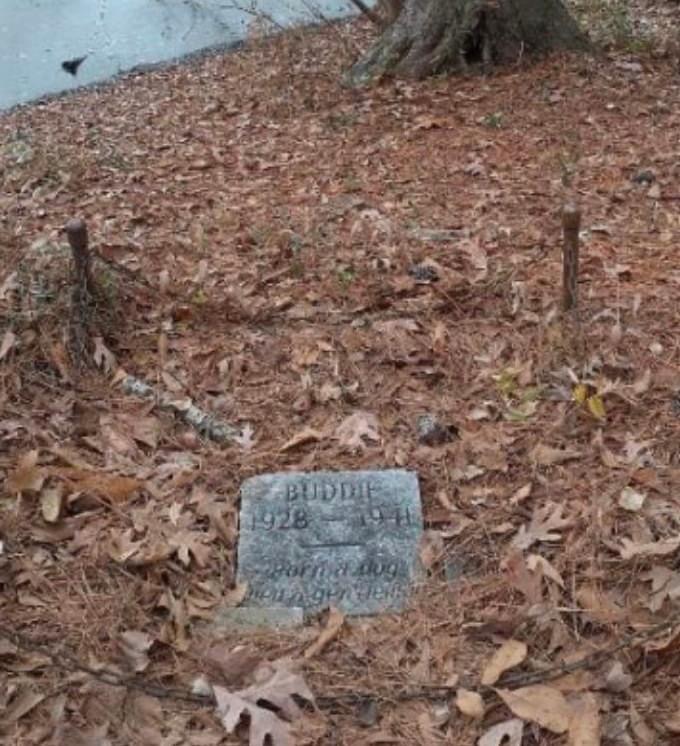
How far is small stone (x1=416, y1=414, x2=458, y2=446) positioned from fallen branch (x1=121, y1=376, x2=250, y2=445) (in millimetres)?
566

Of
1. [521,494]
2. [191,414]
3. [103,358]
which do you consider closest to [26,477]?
[191,414]

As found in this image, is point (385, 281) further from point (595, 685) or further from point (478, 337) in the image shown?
point (595, 685)

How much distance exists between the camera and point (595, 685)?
2.49m

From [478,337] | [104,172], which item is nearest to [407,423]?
[478,337]

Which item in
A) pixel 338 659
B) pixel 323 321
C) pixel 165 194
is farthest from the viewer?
pixel 165 194

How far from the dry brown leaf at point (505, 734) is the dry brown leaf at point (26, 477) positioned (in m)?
1.50

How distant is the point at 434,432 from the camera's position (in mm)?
3326

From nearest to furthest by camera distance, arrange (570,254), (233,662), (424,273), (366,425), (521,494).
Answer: (233,662)
(521,494)
(366,425)
(570,254)
(424,273)

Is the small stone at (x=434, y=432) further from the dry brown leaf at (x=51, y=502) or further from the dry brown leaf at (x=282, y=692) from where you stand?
the dry brown leaf at (x=51, y=502)

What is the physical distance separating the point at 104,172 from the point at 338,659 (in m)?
4.03

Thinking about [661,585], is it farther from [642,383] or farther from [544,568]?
[642,383]

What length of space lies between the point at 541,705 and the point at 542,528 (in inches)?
23.5

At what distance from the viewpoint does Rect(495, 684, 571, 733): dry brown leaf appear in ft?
7.90

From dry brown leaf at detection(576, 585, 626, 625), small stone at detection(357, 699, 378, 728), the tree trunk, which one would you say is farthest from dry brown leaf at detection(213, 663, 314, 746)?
the tree trunk
